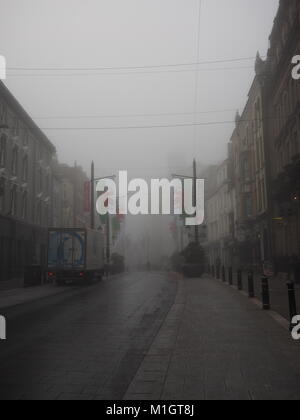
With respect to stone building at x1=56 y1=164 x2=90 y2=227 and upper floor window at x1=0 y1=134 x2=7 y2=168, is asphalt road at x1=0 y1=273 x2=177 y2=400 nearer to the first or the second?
upper floor window at x1=0 y1=134 x2=7 y2=168

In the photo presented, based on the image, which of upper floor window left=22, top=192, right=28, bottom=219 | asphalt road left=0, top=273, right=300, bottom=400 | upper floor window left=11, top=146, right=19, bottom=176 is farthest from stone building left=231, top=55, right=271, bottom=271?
asphalt road left=0, top=273, right=300, bottom=400

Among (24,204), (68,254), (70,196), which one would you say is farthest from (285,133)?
(70,196)

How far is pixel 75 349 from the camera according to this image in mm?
7520

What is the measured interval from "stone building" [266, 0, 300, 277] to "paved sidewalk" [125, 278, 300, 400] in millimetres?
13097

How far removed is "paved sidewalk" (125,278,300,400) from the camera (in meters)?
5.03

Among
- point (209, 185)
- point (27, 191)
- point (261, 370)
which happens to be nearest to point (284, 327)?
point (261, 370)

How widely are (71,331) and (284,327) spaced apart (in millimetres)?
4480

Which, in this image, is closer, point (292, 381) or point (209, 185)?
point (292, 381)

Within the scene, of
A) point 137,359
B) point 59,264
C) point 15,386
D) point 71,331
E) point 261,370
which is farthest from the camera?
point 59,264

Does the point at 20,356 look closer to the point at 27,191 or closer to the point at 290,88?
the point at 290,88

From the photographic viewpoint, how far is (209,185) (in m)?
73.9

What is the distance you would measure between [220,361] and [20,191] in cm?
3267

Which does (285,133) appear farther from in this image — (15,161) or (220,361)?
(220,361)

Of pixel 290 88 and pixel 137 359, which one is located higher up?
pixel 290 88
